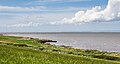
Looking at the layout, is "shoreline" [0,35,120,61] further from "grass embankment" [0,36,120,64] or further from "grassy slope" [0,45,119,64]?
"grassy slope" [0,45,119,64]

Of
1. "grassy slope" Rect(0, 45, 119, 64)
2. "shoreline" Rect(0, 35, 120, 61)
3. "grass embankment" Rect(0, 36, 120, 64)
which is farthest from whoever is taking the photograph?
"shoreline" Rect(0, 35, 120, 61)

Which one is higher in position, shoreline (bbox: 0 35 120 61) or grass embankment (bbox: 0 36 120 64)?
grass embankment (bbox: 0 36 120 64)

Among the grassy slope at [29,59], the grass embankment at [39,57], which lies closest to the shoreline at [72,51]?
the grass embankment at [39,57]

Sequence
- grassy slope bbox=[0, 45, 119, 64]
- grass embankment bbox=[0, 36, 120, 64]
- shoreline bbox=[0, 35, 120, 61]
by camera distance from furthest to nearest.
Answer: shoreline bbox=[0, 35, 120, 61] < grass embankment bbox=[0, 36, 120, 64] < grassy slope bbox=[0, 45, 119, 64]

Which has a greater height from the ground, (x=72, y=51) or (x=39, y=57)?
(x=39, y=57)

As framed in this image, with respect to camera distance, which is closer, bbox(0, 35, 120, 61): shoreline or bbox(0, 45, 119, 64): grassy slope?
bbox(0, 45, 119, 64): grassy slope

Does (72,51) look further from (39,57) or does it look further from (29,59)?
(29,59)

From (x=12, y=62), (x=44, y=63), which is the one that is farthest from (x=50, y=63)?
(x=12, y=62)

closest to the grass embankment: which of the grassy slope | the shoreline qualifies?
the grassy slope

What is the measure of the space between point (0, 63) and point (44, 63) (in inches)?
180

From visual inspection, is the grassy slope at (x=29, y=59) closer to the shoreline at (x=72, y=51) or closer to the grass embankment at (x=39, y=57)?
the grass embankment at (x=39, y=57)

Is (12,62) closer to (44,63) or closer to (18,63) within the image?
(18,63)

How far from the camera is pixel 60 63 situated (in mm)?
23672

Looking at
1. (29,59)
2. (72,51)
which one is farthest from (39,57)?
(72,51)
